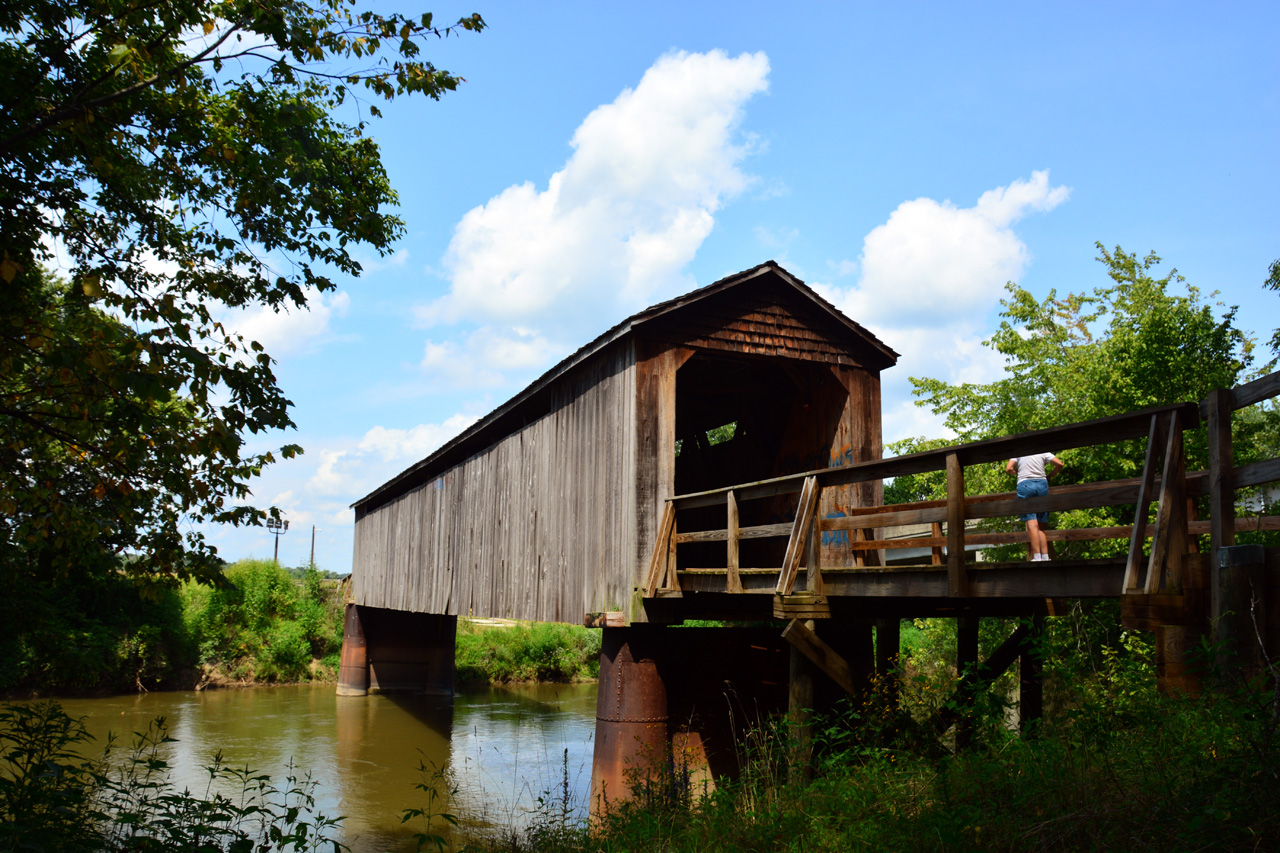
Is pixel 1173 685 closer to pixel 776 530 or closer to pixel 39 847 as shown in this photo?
pixel 776 530

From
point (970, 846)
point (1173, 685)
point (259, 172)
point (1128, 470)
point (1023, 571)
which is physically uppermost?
point (259, 172)

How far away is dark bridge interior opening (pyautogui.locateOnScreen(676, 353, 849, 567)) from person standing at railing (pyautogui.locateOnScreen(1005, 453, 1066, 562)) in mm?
3116

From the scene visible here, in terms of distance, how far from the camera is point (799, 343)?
10148 mm

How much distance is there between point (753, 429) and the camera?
40.7 ft

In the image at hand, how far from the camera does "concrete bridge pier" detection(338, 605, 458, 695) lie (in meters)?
23.7

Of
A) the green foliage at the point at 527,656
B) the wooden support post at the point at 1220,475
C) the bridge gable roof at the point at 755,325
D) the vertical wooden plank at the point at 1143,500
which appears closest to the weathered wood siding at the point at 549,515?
the bridge gable roof at the point at 755,325

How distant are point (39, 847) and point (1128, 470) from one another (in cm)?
1598

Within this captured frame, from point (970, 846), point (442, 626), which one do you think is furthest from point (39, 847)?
point (442, 626)

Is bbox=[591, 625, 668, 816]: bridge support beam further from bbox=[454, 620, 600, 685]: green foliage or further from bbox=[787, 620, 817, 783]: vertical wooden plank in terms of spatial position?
bbox=[454, 620, 600, 685]: green foliage

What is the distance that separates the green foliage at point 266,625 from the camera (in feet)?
84.0

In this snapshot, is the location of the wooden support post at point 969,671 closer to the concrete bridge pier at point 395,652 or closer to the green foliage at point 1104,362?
the green foliage at point 1104,362

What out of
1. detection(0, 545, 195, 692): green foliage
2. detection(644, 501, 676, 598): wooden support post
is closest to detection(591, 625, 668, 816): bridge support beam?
detection(644, 501, 676, 598): wooden support post

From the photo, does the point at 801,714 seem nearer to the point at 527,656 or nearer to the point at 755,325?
the point at 755,325

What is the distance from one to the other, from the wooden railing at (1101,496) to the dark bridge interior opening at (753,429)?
223 centimetres
